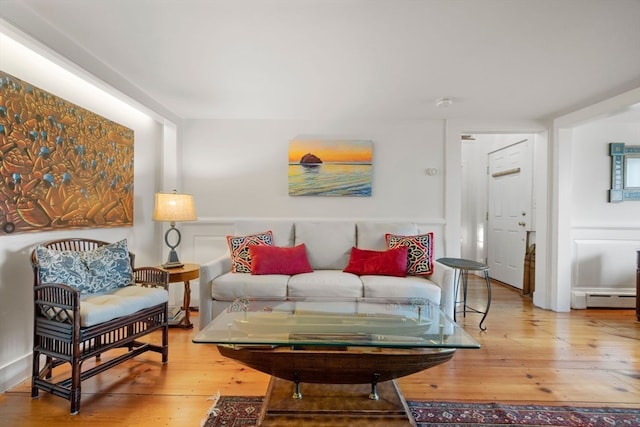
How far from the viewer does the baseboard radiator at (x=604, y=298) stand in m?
3.40

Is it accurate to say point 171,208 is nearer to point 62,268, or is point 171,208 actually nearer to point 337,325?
point 62,268

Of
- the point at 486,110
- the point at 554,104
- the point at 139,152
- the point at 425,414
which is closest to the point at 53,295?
the point at 139,152

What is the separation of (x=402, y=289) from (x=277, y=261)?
1089mm

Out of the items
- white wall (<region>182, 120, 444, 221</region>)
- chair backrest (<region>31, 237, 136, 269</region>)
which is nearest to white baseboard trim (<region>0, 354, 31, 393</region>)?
chair backrest (<region>31, 237, 136, 269</region>)

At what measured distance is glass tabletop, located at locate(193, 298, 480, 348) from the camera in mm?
1419

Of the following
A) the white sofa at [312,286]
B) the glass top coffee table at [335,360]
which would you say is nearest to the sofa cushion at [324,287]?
the white sofa at [312,286]

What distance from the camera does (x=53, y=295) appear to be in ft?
5.62

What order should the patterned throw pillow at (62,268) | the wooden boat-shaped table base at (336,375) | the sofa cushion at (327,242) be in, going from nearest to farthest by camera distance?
the wooden boat-shaped table base at (336,375), the patterned throw pillow at (62,268), the sofa cushion at (327,242)

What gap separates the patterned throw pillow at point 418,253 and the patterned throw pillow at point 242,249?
4.07 ft

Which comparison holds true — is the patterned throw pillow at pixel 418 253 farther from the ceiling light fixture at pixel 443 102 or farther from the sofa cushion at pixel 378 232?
the ceiling light fixture at pixel 443 102

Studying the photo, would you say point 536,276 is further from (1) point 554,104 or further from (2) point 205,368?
(2) point 205,368

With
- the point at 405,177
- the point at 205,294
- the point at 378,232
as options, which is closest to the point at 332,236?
the point at 378,232

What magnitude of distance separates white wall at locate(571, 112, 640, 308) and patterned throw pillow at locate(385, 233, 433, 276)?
1.93 meters

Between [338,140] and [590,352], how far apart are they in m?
2.86
